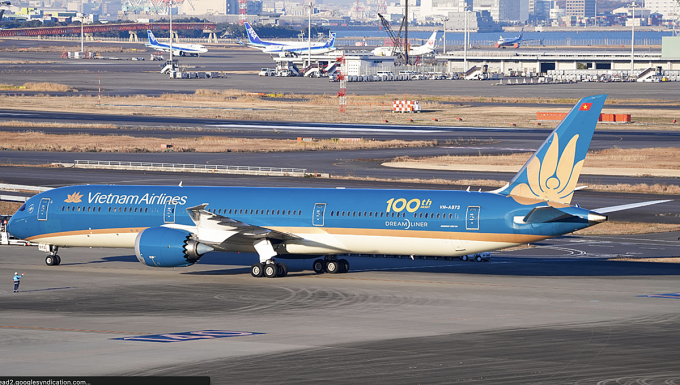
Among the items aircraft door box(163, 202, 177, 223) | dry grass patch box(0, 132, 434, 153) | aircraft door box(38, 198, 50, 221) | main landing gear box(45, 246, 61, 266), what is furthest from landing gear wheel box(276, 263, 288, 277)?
dry grass patch box(0, 132, 434, 153)

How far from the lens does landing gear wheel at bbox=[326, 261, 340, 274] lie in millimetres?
44500

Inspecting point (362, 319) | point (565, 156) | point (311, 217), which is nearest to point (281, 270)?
point (311, 217)

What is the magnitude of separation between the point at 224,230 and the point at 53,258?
11213mm

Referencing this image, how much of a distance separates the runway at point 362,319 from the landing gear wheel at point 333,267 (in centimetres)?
92

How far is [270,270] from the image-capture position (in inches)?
1700

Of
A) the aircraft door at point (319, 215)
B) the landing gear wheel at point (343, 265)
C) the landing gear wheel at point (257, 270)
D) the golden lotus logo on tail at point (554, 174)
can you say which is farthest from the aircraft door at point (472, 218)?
the landing gear wheel at point (257, 270)

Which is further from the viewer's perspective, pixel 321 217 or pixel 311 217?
pixel 311 217

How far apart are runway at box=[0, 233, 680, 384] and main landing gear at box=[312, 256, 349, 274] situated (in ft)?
2.06

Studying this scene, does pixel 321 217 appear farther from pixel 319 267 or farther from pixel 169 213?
pixel 169 213

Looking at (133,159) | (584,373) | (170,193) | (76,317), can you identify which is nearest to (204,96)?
(133,159)

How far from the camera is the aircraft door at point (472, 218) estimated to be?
39.7m

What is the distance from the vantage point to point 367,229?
41.5 m

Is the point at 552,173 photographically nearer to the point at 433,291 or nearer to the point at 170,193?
the point at 433,291

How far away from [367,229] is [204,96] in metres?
135
